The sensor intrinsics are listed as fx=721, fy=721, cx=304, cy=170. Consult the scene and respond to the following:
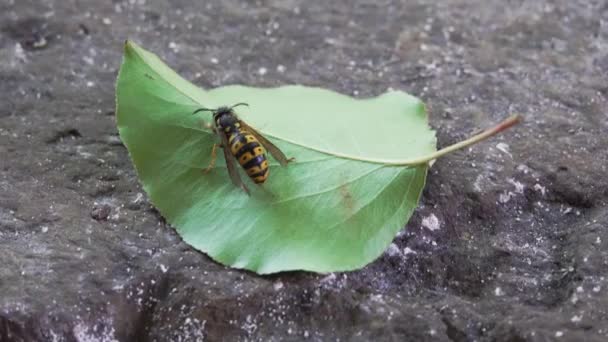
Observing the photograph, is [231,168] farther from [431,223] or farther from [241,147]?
[431,223]

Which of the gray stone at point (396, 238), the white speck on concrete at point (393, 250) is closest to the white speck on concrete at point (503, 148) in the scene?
the gray stone at point (396, 238)

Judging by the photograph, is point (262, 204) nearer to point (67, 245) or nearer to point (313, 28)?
point (67, 245)

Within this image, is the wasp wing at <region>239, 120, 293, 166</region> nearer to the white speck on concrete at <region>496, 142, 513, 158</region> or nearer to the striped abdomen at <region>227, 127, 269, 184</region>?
the striped abdomen at <region>227, 127, 269, 184</region>

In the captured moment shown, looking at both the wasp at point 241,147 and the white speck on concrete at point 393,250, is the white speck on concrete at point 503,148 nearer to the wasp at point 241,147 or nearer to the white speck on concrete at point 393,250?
the white speck on concrete at point 393,250

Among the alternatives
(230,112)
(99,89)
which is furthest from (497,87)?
(99,89)

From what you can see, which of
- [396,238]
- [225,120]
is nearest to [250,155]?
[225,120]

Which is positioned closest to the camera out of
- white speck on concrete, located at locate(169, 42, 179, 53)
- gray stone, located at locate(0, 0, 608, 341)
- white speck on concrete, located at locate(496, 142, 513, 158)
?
gray stone, located at locate(0, 0, 608, 341)

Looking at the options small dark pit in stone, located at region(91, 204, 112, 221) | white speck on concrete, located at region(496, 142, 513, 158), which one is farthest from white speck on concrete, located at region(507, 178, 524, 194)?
small dark pit in stone, located at region(91, 204, 112, 221)
